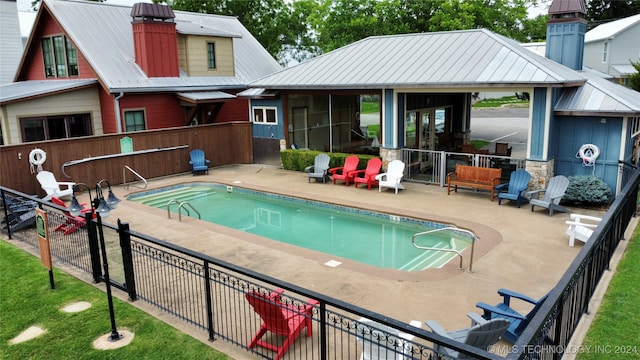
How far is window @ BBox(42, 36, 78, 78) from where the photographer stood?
67.3 ft

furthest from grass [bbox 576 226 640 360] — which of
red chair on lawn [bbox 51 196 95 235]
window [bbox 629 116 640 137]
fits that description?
red chair on lawn [bbox 51 196 95 235]

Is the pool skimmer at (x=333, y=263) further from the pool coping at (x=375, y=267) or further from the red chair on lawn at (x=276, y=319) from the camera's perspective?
the red chair on lawn at (x=276, y=319)

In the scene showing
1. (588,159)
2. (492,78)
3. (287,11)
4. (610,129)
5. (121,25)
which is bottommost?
(588,159)

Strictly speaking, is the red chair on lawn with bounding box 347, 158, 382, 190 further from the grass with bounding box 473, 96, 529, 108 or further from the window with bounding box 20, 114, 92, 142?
the grass with bounding box 473, 96, 529, 108

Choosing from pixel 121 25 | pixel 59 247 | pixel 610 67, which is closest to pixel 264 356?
pixel 59 247

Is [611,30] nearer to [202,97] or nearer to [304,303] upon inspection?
[202,97]

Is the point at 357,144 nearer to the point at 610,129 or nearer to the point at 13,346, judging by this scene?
the point at 610,129

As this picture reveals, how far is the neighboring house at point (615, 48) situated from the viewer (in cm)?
3541

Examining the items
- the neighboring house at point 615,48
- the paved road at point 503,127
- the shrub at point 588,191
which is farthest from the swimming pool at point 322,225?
the neighboring house at point 615,48

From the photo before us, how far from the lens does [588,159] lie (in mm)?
13000

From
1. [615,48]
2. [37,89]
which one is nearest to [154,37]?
[37,89]

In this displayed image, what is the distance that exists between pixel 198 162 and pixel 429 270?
1185 cm

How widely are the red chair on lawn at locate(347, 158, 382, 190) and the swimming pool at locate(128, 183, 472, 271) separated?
201 cm

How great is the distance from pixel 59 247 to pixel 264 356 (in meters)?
5.96
